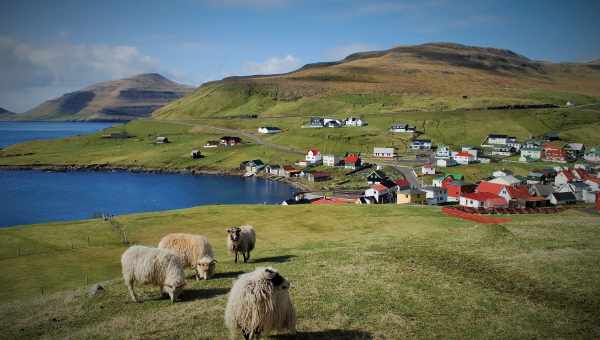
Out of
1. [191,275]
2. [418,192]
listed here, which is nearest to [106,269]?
[191,275]

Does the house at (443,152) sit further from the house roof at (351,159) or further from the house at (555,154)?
the house at (555,154)

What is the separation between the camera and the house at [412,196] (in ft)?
280

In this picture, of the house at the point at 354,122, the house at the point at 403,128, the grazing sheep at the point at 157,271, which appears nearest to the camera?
the grazing sheep at the point at 157,271

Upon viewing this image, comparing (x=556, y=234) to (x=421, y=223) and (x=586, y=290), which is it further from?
(x=421, y=223)

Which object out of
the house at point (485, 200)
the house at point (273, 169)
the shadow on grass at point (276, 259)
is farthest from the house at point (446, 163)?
the shadow on grass at point (276, 259)

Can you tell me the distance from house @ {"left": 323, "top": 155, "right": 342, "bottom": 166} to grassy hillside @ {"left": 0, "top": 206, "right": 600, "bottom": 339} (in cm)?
11014

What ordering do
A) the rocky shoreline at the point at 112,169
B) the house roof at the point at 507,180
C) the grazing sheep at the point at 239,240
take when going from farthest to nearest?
the rocky shoreline at the point at 112,169 < the house roof at the point at 507,180 < the grazing sheep at the point at 239,240

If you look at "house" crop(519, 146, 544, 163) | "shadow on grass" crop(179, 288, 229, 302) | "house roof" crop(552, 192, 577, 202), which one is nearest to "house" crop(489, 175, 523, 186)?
"house roof" crop(552, 192, 577, 202)

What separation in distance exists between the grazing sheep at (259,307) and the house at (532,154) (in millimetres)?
145651

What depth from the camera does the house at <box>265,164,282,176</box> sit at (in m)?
147

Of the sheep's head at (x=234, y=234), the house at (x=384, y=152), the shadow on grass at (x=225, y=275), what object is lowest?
the shadow on grass at (x=225, y=275)

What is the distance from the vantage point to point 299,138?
178750 mm

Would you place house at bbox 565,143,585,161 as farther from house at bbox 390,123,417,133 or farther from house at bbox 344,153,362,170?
house at bbox 344,153,362,170

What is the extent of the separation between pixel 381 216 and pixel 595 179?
7447 centimetres
